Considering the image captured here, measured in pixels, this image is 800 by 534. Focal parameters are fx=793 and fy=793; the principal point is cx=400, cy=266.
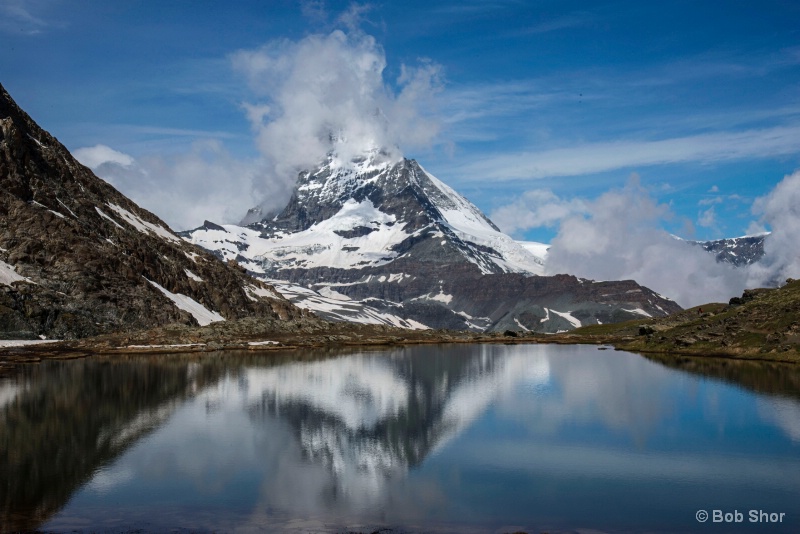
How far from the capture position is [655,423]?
194ft

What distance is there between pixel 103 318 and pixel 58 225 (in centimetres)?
2572

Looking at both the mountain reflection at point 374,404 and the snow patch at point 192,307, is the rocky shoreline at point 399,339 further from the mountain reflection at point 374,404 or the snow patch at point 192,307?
the mountain reflection at point 374,404

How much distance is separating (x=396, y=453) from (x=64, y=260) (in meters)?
129

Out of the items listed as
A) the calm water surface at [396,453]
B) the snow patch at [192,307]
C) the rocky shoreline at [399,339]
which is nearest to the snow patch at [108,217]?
the snow patch at [192,307]

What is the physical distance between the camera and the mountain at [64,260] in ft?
465

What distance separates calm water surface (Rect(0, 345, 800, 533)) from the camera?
112 ft

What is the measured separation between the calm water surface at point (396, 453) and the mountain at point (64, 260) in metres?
56.4

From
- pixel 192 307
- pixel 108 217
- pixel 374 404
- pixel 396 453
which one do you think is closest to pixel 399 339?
pixel 192 307

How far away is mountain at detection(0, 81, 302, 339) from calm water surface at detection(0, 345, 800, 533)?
56400 millimetres

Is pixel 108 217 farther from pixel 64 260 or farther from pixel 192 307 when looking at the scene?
pixel 64 260

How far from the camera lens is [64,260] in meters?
158

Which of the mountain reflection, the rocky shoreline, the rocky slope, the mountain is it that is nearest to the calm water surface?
the mountain reflection

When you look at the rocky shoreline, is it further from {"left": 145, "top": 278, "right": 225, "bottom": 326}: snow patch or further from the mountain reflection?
the mountain reflection

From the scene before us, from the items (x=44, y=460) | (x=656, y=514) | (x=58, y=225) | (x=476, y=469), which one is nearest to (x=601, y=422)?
(x=476, y=469)
